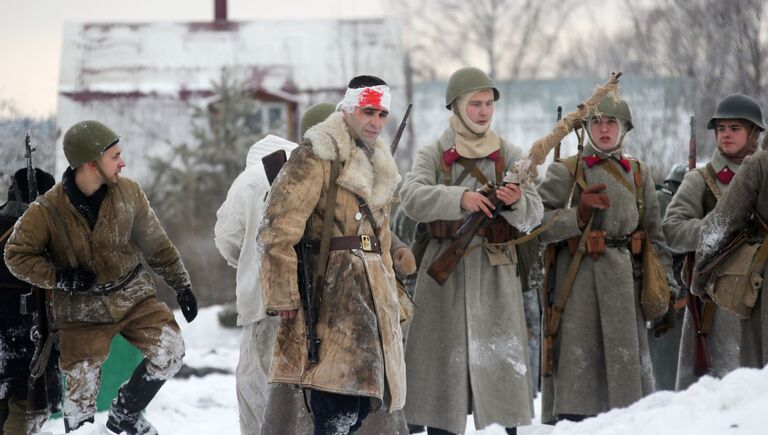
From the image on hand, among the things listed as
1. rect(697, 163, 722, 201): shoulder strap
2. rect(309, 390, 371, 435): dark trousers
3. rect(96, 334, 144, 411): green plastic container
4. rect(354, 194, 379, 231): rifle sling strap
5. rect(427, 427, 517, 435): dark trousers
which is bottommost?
rect(427, 427, 517, 435): dark trousers

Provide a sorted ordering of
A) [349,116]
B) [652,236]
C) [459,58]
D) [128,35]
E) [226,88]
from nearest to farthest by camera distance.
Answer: [349,116] → [652,236] → [226,88] → [128,35] → [459,58]

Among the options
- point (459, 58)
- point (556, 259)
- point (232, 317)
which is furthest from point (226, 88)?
point (459, 58)

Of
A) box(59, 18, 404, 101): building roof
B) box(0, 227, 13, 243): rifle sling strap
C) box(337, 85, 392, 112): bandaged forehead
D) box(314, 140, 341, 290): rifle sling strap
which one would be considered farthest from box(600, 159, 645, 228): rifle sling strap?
box(59, 18, 404, 101): building roof

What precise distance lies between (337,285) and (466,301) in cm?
166

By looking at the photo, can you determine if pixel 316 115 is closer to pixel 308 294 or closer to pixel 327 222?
pixel 327 222

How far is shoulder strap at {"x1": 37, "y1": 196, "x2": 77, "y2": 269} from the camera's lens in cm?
714

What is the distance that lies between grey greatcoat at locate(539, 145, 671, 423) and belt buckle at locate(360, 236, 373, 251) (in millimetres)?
1830

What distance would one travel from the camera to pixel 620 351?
755cm

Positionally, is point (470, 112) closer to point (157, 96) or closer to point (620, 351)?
point (620, 351)

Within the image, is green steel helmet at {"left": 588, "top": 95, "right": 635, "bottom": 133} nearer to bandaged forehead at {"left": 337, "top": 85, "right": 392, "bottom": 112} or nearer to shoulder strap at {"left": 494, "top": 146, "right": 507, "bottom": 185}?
shoulder strap at {"left": 494, "top": 146, "right": 507, "bottom": 185}

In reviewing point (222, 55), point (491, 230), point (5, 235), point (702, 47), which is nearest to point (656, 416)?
point (491, 230)

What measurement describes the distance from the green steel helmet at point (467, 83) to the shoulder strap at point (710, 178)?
4.42 ft

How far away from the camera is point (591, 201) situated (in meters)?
7.48

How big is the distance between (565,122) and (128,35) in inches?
991
